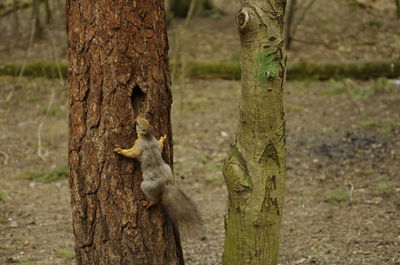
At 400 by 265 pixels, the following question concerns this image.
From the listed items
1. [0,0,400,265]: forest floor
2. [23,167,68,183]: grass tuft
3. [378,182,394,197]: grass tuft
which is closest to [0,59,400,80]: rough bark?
[0,0,400,265]: forest floor

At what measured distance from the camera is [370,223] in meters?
6.17

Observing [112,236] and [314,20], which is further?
[314,20]

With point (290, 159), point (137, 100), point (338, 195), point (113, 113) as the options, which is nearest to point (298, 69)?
point (290, 159)

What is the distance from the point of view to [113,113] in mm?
3893

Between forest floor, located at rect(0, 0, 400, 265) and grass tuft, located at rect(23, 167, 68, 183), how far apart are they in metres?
0.01

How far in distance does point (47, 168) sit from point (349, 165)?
382 cm

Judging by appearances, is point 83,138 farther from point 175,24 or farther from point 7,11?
point 175,24

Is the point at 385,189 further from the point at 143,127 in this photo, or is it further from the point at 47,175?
the point at 47,175

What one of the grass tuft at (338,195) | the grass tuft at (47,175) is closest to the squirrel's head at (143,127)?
the grass tuft at (338,195)

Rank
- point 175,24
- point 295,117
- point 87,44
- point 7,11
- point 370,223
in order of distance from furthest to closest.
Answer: point 175,24
point 7,11
point 295,117
point 370,223
point 87,44

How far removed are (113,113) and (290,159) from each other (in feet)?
15.2

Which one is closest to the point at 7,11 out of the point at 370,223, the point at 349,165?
the point at 349,165

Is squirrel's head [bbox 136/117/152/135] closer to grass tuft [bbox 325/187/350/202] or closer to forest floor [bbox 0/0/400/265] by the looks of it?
forest floor [bbox 0/0/400/265]

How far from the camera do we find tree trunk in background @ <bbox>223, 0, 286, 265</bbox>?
12.5ft
